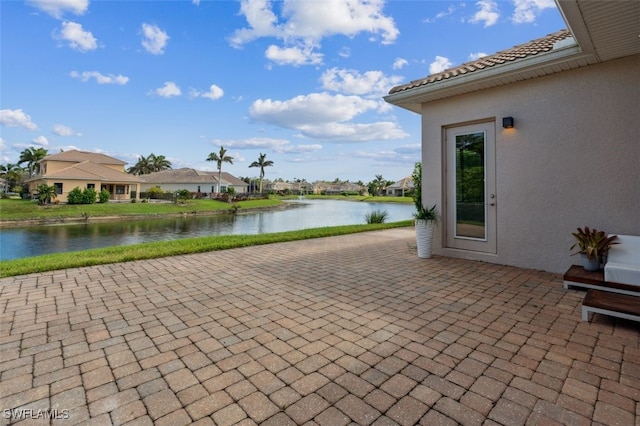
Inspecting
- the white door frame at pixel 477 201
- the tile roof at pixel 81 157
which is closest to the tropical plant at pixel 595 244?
the white door frame at pixel 477 201

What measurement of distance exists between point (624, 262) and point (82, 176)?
114ft

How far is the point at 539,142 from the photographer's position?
4262mm

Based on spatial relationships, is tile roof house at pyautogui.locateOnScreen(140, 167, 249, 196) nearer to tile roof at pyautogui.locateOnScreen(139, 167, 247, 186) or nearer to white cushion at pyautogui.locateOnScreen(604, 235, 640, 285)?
tile roof at pyautogui.locateOnScreen(139, 167, 247, 186)

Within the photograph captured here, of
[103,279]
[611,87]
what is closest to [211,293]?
[103,279]

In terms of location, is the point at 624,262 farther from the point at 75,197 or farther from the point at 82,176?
the point at 82,176

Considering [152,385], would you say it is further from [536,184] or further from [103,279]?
[536,184]

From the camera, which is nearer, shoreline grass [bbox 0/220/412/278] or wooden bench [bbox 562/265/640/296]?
wooden bench [bbox 562/265/640/296]

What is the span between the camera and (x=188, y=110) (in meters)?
24.4

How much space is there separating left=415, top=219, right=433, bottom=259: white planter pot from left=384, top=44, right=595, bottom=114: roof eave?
2163 millimetres

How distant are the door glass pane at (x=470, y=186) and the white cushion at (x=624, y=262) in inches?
65.9

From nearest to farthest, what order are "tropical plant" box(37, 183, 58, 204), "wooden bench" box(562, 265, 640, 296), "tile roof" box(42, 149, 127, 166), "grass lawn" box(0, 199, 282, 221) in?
"wooden bench" box(562, 265, 640, 296), "grass lawn" box(0, 199, 282, 221), "tropical plant" box(37, 183, 58, 204), "tile roof" box(42, 149, 127, 166)

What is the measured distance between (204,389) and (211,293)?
1.76 metres

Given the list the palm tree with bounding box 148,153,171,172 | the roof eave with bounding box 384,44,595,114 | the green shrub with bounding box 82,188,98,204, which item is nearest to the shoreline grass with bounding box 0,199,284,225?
the green shrub with bounding box 82,188,98,204

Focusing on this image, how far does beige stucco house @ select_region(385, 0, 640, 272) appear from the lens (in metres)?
3.60
